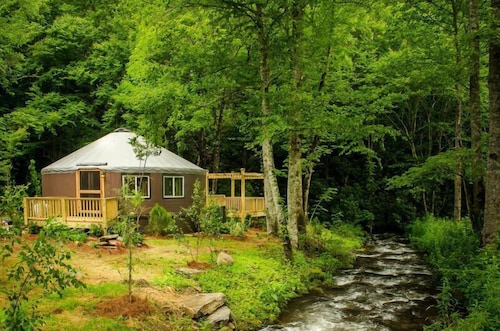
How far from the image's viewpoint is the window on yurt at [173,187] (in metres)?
15.0

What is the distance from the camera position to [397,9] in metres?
10.7

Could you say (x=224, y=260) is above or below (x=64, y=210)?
below

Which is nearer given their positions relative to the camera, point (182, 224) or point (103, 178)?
point (103, 178)

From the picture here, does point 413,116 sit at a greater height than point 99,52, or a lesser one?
lesser

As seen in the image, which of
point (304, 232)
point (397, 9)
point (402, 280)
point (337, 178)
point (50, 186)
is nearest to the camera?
point (402, 280)

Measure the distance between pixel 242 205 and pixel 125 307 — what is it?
10524 millimetres

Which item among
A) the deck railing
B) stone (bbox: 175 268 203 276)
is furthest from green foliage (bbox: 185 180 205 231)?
the deck railing

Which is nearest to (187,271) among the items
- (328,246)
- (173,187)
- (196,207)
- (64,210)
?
(196,207)

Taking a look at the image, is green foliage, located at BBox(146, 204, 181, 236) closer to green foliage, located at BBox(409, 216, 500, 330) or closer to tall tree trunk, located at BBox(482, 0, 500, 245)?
green foliage, located at BBox(409, 216, 500, 330)

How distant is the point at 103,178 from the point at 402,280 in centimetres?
953

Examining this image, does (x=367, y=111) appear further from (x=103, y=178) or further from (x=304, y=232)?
(x=103, y=178)

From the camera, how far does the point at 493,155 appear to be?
7277mm

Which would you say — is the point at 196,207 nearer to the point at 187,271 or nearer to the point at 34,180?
the point at 187,271

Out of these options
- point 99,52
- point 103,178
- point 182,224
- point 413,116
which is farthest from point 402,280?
point 99,52
